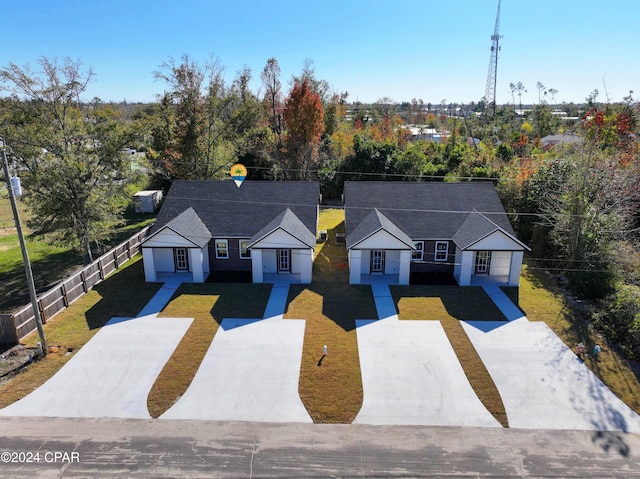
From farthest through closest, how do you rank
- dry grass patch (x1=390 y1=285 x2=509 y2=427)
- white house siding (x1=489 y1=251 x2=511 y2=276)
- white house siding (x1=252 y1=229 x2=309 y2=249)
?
white house siding (x1=489 y1=251 x2=511 y2=276)
white house siding (x1=252 y1=229 x2=309 y2=249)
dry grass patch (x1=390 y1=285 x2=509 y2=427)

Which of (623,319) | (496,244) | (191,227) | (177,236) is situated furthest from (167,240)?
(623,319)

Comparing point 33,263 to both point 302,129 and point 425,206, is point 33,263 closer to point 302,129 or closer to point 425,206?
point 302,129

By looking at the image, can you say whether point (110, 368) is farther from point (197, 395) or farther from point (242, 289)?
point (242, 289)

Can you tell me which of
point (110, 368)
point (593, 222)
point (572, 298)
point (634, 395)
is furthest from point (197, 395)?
point (593, 222)

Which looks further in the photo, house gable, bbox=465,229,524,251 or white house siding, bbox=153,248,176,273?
white house siding, bbox=153,248,176,273

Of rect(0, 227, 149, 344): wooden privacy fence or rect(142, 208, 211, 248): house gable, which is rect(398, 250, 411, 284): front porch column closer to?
rect(142, 208, 211, 248): house gable

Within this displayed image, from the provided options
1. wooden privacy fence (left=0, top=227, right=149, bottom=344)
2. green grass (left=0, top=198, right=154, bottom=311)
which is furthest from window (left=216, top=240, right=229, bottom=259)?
green grass (left=0, top=198, right=154, bottom=311)

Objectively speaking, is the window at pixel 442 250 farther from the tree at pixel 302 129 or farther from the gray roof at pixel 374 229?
the tree at pixel 302 129
